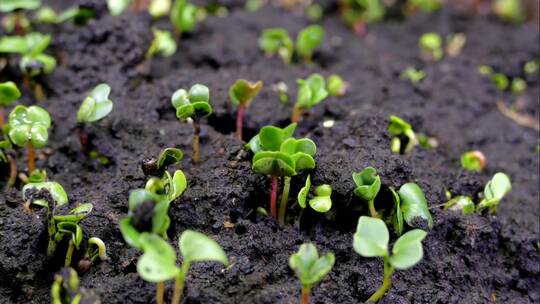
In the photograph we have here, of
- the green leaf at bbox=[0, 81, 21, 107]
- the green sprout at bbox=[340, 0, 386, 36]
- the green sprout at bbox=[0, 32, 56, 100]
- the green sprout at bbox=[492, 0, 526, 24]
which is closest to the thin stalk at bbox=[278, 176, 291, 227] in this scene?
the green leaf at bbox=[0, 81, 21, 107]

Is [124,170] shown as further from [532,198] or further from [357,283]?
[532,198]

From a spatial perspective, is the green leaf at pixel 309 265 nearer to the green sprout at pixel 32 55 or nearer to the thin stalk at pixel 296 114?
the thin stalk at pixel 296 114

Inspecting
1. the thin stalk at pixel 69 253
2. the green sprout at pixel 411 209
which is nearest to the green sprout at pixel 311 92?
the green sprout at pixel 411 209

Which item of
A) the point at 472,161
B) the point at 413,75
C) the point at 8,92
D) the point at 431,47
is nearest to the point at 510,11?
the point at 431,47

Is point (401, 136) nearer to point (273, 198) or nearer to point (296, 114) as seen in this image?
point (296, 114)

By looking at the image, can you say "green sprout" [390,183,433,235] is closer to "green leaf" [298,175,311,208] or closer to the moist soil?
the moist soil

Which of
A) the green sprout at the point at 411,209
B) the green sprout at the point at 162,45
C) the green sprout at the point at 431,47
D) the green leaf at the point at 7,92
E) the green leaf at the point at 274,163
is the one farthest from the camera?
the green sprout at the point at 431,47
